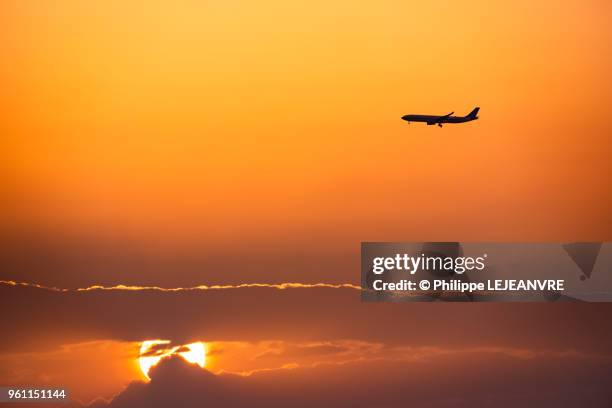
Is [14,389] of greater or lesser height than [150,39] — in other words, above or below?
below

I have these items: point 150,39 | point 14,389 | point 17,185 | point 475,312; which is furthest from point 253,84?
point 14,389

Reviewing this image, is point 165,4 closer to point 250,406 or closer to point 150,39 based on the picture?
point 150,39

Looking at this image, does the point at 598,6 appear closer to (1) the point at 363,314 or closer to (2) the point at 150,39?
(1) the point at 363,314

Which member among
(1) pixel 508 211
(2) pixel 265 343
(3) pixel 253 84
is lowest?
(2) pixel 265 343

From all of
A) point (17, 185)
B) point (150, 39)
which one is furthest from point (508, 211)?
point (17, 185)

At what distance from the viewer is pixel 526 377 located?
402 inches

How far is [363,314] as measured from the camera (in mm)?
10203

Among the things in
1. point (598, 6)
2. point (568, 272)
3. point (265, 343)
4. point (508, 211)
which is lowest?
point (265, 343)

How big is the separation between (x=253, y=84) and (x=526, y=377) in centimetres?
456

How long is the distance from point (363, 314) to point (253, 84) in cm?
292

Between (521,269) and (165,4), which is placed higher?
(165,4)

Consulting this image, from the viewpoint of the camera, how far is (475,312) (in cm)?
1023

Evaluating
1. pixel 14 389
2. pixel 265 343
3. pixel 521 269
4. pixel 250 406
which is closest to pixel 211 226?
pixel 265 343

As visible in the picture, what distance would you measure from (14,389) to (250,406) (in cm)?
263
